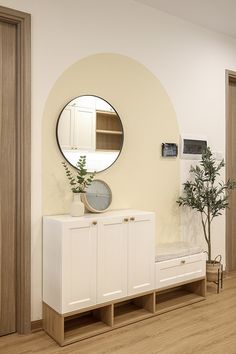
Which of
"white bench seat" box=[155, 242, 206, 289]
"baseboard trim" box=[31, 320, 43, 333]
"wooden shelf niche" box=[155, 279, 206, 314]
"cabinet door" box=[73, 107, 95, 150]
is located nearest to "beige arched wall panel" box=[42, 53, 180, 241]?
"cabinet door" box=[73, 107, 95, 150]

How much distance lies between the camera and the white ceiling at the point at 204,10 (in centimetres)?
311

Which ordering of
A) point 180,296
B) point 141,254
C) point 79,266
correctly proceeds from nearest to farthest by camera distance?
point 79,266, point 141,254, point 180,296

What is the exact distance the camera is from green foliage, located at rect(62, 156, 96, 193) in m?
2.60

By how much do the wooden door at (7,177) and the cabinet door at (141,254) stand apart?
2.98 feet

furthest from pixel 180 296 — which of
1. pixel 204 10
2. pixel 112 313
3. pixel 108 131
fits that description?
pixel 204 10

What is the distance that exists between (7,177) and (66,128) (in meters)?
0.60

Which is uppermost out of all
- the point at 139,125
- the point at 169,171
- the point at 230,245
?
the point at 139,125

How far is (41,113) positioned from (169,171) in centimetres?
143

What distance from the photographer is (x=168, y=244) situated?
3.24 meters

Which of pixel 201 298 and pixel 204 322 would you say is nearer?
pixel 204 322

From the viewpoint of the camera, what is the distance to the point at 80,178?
8.52 feet

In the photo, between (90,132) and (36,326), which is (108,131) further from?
(36,326)

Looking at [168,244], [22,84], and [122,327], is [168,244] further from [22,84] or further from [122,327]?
[22,84]

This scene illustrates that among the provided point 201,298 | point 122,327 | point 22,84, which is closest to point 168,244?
point 201,298
